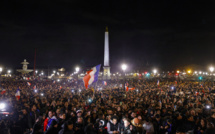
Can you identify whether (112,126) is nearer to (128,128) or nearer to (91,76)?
(128,128)

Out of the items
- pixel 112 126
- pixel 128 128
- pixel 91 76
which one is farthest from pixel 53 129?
pixel 91 76

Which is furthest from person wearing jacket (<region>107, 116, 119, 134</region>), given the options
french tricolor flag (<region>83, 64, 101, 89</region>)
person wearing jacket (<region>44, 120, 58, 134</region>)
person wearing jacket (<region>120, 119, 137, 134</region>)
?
french tricolor flag (<region>83, 64, 101, 89</region>)

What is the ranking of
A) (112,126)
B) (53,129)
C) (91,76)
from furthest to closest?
(91,76) < (112,126) < (53,129)

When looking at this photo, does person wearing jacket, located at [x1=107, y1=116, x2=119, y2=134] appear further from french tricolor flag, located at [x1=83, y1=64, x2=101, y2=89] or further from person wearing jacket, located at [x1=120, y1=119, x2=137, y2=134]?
french tricolor flag, located at [x1=83, y1=64, x2=101, y2=89]

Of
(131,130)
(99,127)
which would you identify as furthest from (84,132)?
(131,130)

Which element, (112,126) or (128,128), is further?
(112,126)

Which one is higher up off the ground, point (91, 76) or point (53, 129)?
point (91, 76)

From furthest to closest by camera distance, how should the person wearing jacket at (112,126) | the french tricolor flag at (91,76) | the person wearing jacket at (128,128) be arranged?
the french tricolor flag at (91,76) → the person wearing jacket at (112,126) → the person wearing jacket at (128,128)

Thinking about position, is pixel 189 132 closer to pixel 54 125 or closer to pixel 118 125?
pixel 118 125

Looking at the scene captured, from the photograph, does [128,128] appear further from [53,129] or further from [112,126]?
[53,129]

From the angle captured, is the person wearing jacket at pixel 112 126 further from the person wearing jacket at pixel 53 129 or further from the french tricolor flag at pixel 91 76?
the french tricolor flag at pixel 91 76

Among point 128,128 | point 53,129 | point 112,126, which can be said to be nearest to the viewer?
point 53,129

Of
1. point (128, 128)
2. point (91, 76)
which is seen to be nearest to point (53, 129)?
point (128, 128)

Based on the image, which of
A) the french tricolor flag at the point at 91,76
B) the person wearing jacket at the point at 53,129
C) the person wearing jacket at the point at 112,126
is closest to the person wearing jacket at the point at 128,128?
the person wearing jacket at the point at 112,126
